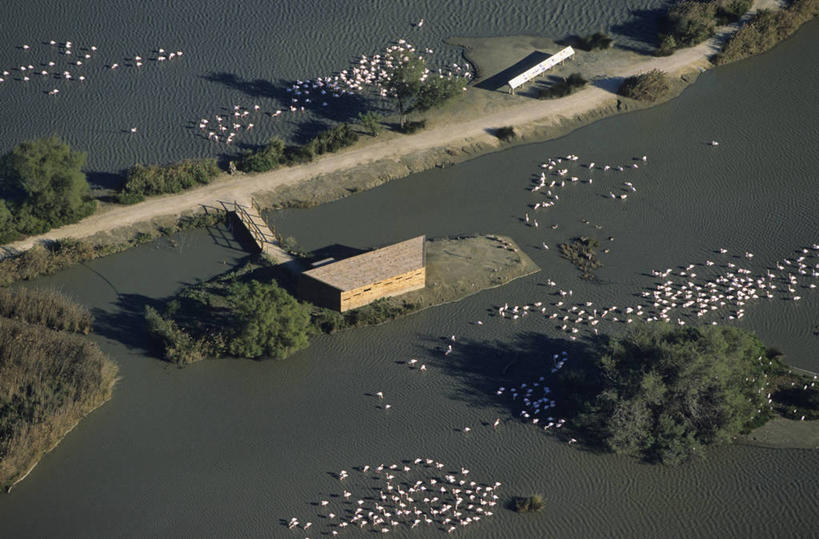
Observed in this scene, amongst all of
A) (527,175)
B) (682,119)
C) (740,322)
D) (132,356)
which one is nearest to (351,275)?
(132,356)

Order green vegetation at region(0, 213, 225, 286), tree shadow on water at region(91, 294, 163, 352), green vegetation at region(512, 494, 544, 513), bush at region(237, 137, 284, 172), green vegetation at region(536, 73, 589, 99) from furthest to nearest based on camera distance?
green vegetation at region(536, 73, 589, 99), bush at region(237, 137, 284, 172), green vegetation at region(0, 213, 225, 286), tree shadow on water at region(91, 294, 163, 352), green vegetation at region(512, 494, 544, 513)

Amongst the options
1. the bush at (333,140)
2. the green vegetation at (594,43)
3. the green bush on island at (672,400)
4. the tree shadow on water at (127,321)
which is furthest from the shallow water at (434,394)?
the green vegetation at (594,43)

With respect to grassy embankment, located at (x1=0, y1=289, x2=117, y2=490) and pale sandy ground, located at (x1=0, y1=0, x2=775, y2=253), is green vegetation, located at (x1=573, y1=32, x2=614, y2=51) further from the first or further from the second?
grassy embankment, located at (x1=0, y1=289, x2=117, y2=490)

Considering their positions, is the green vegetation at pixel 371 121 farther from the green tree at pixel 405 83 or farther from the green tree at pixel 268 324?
the green tree at pixel 268 324

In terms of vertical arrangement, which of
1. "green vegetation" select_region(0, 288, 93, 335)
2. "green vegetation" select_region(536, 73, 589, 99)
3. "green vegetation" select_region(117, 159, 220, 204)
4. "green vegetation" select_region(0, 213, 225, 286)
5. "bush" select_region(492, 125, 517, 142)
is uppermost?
"green vegetation" select_region(536, 73, 589, 99)

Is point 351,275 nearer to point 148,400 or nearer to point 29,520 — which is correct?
point 148,400

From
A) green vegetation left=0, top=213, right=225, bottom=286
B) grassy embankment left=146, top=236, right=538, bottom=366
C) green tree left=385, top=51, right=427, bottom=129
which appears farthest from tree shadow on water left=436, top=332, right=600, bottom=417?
green tree left=385, top=51, right=427, bottom=129
